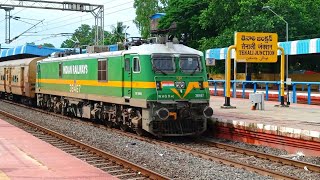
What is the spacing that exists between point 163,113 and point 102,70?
13.6ft

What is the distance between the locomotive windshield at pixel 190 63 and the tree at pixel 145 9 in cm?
5303

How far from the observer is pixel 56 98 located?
2392cm

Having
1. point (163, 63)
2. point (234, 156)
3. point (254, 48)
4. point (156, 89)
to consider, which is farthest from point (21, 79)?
point (234, 156)

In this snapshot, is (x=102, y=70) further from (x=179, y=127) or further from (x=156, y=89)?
(x=179, y=127)

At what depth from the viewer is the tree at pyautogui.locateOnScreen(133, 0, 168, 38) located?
68.6 m

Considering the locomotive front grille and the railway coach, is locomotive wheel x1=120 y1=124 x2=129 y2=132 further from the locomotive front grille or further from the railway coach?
the railway coach

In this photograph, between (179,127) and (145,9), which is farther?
(145,9)

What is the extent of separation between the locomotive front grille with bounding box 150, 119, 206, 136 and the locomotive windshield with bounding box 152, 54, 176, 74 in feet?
5.31

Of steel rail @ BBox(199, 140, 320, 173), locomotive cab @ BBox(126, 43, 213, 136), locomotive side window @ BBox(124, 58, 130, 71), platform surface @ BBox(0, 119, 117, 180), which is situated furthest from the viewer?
locomotive side window @ BBox(124, 58, 130, 71)

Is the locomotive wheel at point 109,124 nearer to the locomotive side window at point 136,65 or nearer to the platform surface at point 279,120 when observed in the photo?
the locomotive side window at point 136,65

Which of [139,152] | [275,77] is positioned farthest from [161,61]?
[275,77]

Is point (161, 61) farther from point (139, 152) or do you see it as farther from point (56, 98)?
point (56, 98)

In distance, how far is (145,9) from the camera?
69.2m

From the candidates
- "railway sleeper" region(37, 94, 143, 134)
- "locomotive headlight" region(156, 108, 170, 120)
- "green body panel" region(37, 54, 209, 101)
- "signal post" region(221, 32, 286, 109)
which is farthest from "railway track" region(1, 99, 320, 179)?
"signal post" region(221, 32, 286, 109)
